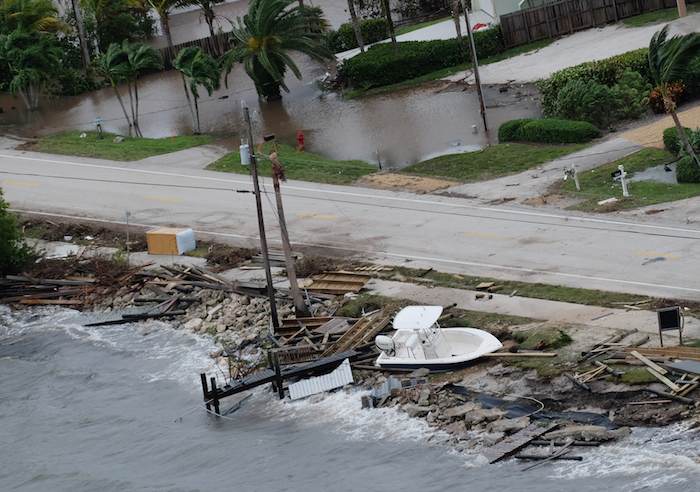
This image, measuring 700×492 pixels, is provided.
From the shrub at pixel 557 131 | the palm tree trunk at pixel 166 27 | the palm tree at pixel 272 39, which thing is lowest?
the shrub at pixel 557 131

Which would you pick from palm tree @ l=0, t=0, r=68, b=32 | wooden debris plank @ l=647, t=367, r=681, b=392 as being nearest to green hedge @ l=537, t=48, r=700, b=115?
wooden debris plank @ l=647, t=367, r=681, b=392

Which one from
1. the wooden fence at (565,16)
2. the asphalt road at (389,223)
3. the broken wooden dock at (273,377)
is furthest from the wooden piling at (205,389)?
the wooden fence at (565,16)

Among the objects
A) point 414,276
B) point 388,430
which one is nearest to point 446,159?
point 414,276

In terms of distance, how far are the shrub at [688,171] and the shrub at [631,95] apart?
8695mm

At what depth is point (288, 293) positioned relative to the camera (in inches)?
1809

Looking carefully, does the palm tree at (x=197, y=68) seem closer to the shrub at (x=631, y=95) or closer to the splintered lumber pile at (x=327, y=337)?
the shrub at (x=631, y=95)

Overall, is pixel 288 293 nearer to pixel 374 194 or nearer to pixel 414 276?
pixel 414 276

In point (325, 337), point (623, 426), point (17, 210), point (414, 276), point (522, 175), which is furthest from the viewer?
point (17, 210)

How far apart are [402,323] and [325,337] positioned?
3.46m

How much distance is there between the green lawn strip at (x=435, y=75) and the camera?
227 ft

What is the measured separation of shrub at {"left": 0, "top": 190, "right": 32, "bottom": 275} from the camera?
5181cm

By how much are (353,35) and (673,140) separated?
92.5 ft

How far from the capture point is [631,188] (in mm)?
49500

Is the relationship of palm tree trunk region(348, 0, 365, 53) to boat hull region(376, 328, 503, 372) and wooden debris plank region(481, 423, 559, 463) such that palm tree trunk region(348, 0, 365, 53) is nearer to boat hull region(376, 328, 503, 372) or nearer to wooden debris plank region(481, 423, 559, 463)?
boat hull region(376, 328, 503, 372)
